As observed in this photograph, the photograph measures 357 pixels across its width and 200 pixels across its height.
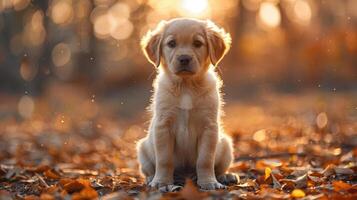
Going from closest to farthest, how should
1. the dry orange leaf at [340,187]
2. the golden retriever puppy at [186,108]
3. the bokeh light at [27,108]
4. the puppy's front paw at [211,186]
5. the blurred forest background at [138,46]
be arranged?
the dry orange leaf at [340,187], the puppy's front paw at [211,186], the golden retriever puppy at [186,108], the bokeh light at [27,108], the blurred forest background at [138,46]

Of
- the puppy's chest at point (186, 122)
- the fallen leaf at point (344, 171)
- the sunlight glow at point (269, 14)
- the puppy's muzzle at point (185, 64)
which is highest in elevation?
the sunlight glow at point (269, 14)

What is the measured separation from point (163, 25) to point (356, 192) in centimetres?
224

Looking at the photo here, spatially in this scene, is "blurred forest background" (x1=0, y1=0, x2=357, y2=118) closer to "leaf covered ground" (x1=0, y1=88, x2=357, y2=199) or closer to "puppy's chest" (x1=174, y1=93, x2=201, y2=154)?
"leaf covered ground" (x1=0, y1=88, x2=357, y2=199)

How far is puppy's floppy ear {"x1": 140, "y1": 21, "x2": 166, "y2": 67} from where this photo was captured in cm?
476

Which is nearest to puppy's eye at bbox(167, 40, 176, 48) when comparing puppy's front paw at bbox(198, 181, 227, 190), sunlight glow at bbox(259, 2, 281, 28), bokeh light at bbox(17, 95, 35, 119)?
puppy's front paw at bbox(198, 181, 227, 190)

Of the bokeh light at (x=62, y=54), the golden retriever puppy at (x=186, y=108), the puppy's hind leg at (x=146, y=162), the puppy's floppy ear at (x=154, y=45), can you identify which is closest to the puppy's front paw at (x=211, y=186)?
the golden retriever puppy at (x=186, y=108)

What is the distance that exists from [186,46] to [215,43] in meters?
0.32

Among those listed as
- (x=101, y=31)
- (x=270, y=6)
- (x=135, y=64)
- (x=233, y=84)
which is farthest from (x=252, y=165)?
(x=101, y=31)

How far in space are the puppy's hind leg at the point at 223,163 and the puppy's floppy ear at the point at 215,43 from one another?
77 cm

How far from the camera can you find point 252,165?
5984mm

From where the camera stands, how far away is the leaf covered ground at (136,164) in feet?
12.7

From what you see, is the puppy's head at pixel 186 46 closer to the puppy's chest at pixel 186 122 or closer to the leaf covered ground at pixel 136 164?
the puppy's chest at pixel 186 122

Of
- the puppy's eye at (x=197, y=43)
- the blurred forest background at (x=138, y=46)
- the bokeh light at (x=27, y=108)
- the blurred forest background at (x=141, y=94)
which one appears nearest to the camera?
the puppy's eye at (x=197, y=43)

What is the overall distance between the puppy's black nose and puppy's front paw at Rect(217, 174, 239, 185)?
1.12 meters
